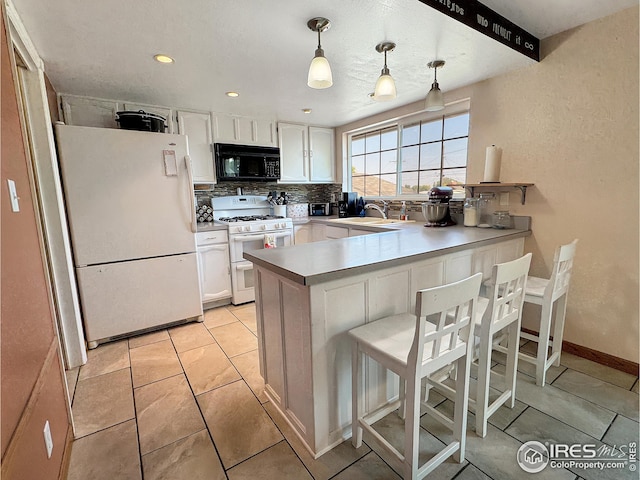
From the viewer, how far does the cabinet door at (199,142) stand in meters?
3.20

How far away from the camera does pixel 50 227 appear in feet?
6.84

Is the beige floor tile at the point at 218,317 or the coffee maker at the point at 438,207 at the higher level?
the coffee maker at the point at 438,207

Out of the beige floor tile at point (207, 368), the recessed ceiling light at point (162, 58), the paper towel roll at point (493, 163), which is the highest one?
the recessed ceiling light at point (162, 58)

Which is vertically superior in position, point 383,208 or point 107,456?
point 383,208

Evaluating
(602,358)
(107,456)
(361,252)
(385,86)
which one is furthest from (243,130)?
(602,358)

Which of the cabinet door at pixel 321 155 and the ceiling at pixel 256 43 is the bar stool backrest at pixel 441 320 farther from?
the cabinet door at pixel 321 155

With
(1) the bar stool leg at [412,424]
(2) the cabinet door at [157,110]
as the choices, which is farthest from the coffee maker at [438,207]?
(2) the cabinet door at [157,110]

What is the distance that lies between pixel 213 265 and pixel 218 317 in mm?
538

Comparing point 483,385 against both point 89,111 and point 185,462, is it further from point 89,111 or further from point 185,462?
point 89,111

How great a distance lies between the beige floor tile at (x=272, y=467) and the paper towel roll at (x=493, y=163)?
2.42 m

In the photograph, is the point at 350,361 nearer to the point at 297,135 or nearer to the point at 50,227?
the point at 50,227

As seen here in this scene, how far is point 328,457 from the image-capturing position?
4.61 ft

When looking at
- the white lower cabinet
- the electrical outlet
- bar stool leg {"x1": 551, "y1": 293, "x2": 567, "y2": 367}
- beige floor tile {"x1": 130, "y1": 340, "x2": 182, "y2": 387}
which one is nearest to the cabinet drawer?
the white lower cabinet

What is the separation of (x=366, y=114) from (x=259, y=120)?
130 centimetres
